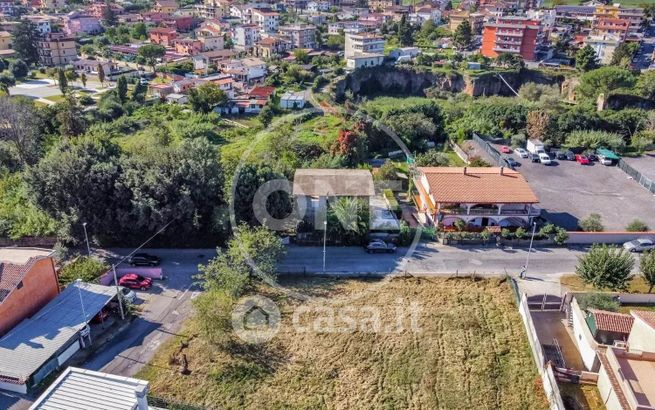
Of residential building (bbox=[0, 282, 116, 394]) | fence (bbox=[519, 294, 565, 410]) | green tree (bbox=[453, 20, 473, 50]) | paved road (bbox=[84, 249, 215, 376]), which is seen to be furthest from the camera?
green tree (bbox=[453, 20, 473, 50])

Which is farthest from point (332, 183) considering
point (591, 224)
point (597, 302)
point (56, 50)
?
point (56, 50)

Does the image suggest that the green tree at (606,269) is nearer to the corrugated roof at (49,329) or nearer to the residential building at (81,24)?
the corrugated roof at (49,329)

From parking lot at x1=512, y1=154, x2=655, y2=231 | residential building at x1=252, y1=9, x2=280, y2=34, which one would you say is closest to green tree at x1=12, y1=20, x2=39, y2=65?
residential building at x1=252, y1=9, x2=280, y2=34

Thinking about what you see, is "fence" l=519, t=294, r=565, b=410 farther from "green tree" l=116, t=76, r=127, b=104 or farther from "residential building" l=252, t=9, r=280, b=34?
"residential building" l=252, t=9, r=280, b=34

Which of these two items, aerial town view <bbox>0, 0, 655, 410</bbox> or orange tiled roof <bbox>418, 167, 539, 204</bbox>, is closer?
aerial town view <bbox>0, 0, 655, 410</bbox>

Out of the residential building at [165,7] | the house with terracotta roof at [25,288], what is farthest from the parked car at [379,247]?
the residential building at [165,7]

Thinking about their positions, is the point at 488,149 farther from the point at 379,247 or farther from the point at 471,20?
the point at 471,20
